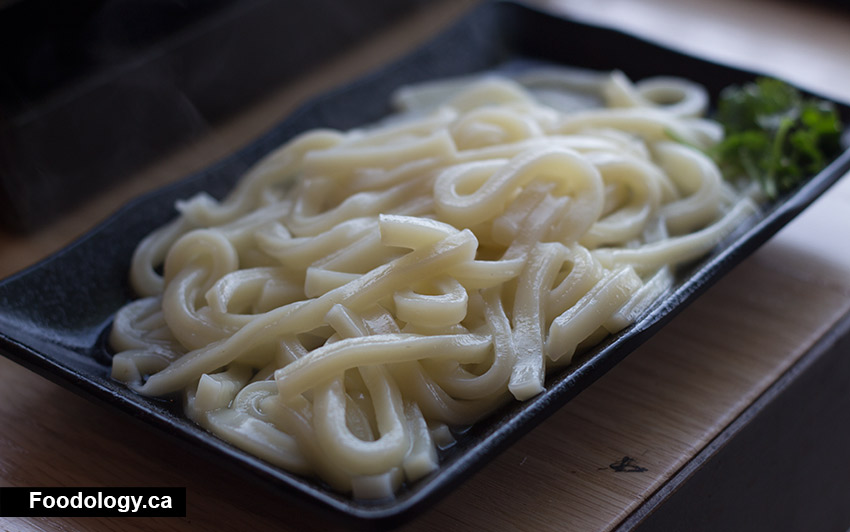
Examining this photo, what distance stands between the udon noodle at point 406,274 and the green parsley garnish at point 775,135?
0.34 ft

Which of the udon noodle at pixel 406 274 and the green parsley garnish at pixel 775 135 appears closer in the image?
the udon noodle at pixel 406 274

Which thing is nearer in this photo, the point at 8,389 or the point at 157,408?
the point at 157,408

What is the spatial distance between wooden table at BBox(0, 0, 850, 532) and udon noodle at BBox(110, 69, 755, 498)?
141 mm

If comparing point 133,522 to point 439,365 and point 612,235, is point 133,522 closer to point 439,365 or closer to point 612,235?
point 439,365

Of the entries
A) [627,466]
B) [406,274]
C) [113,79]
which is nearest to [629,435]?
[627,466]

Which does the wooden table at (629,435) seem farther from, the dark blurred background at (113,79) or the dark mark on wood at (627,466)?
the dark blurred background at (113,79)

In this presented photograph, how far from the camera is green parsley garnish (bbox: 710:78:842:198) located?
90.2 inches

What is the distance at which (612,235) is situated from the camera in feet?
6.60

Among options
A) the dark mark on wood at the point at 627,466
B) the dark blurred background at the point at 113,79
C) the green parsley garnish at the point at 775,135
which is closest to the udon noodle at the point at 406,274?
the green parsley garnish at the point at 775,135

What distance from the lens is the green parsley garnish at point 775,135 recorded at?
7.52ft

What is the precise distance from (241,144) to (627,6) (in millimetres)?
1801

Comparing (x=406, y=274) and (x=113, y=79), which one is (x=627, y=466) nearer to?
(x=406, y=274)

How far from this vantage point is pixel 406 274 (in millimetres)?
1716

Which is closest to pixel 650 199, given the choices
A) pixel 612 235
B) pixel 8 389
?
pixel 612 235
